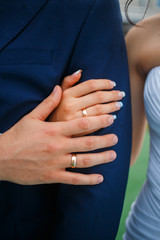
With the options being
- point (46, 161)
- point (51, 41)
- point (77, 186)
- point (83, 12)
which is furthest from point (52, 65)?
point (77, 186)

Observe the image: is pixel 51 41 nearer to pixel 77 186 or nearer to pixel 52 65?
pixel 52 65

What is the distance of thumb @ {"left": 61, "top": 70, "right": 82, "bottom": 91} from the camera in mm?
804

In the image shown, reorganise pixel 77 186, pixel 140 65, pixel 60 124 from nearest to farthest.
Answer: pixel 60 124 → pixel 77 186 → pixel 140 65

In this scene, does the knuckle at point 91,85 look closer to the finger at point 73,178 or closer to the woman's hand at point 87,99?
the woman's hand at point 87,99

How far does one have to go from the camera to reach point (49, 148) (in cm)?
72

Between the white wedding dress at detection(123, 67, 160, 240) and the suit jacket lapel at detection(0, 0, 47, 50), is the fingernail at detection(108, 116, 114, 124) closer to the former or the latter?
the white wedding dress at detection(123, 67, 160, 240)

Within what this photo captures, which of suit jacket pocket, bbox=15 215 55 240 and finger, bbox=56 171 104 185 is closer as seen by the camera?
finger, bbox=56 171 104 185

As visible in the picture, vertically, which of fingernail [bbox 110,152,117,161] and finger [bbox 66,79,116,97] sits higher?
finger [bbox 66,79,116,97]

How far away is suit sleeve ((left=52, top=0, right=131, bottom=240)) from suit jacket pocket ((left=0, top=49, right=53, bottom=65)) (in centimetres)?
9

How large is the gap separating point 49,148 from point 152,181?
1.67 feet

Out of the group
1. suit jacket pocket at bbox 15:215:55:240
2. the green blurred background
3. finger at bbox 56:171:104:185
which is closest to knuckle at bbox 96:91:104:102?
finger at bbox 56:171:104:185

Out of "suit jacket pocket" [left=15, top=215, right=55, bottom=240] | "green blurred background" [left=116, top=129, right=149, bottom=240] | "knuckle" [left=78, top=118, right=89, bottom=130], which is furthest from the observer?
"green blurred background" [left=116, top=129, right=149, bottom=240]

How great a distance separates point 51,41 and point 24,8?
5.0 inches

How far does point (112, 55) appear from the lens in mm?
812
